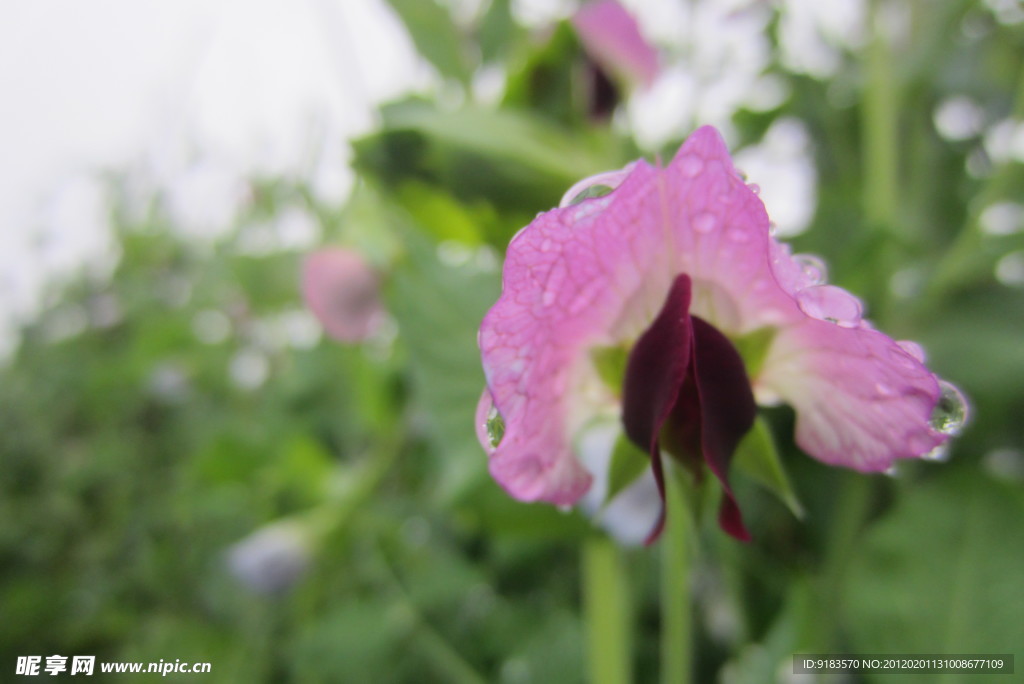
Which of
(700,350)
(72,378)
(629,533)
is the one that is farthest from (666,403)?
(72,378)

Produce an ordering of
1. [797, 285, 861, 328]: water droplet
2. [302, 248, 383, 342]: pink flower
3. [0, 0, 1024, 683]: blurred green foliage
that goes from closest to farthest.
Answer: [797, 285, 861, 328]: water droplet, [0, 0, 1024, 683]: blurred green foliage, [302, 248, 383, 342]: pink flower

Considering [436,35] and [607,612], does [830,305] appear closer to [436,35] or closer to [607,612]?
[607,612]

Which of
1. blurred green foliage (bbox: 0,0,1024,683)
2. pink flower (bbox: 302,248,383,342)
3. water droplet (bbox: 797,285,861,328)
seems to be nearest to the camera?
A: water droplet (bbox: 797,285,861,328)

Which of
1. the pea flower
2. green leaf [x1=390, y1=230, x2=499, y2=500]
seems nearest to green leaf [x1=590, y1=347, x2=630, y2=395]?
the pea flower

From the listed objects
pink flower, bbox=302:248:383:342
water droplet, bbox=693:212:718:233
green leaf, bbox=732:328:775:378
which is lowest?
green leaf, bbox=732:328:775:378

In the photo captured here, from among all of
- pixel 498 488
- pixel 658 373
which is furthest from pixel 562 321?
pixel 498 488

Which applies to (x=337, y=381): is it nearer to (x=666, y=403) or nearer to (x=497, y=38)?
(x=497, y=38)

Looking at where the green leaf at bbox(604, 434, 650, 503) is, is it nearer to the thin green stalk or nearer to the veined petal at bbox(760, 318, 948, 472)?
the veined petal at bbox(760, 318, 948, 472)
